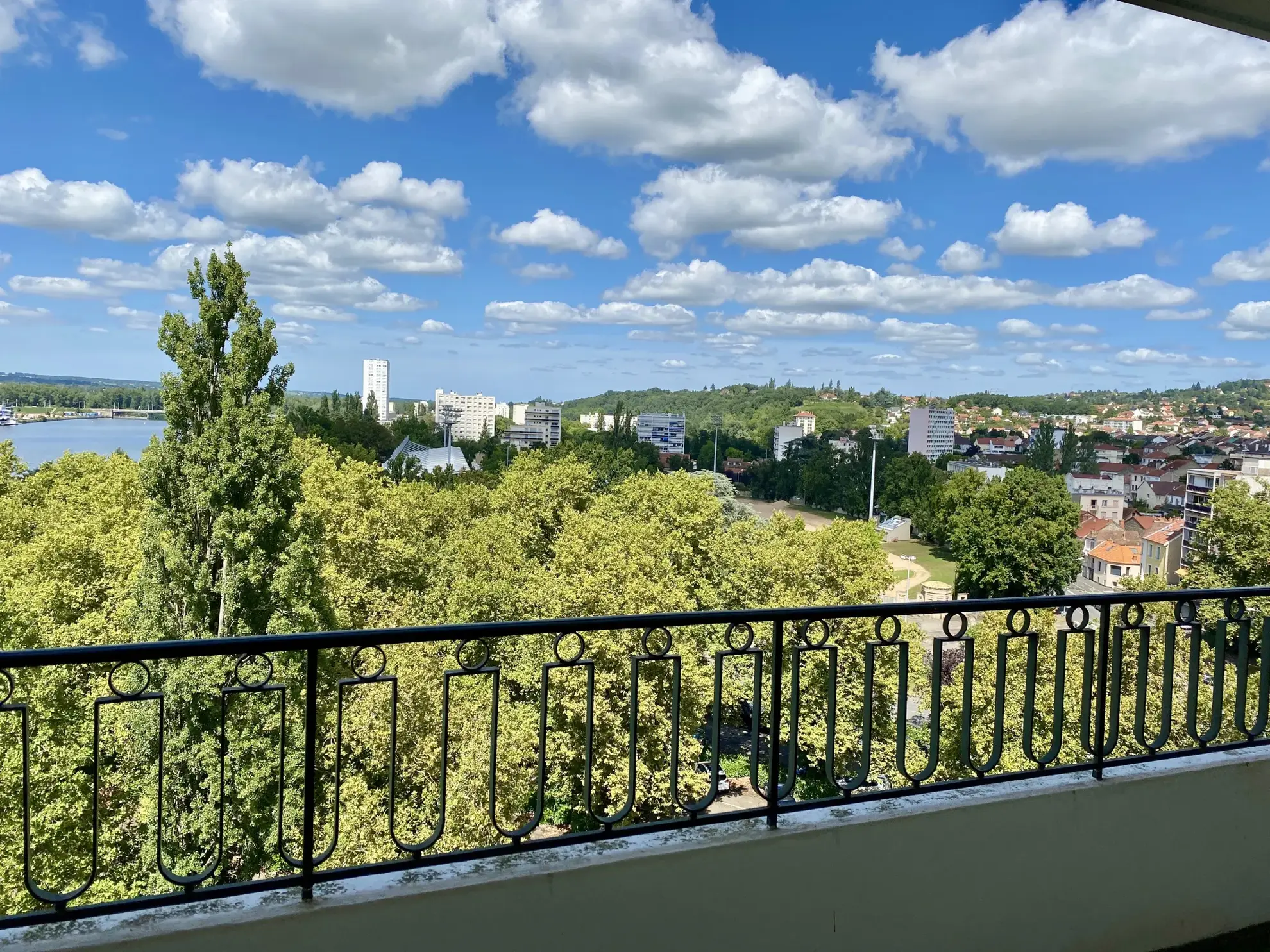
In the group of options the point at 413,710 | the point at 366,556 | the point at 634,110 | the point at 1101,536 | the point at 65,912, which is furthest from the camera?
the point at 1101,536

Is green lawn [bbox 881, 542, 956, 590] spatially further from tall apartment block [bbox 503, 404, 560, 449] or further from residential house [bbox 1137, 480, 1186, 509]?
tall apartment block [bbox 503, 404, 560, 449]

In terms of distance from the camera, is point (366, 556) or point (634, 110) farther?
point (634, 110)

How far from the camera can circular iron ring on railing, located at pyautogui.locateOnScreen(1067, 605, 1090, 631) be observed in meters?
2.38

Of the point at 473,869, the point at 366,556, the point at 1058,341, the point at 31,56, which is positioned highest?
the point at 31,56

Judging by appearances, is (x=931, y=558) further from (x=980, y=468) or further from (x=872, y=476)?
(x=872, y=476)

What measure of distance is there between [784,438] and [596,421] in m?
12.4

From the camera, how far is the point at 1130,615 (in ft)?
8.75

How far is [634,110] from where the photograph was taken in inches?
1303

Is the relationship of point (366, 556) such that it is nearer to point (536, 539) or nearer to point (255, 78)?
point (536, 539)

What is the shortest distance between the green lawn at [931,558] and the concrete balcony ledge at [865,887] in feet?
127

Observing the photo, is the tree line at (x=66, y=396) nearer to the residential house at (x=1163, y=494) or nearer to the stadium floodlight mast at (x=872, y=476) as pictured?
the residential house at (x=1163, y=494)

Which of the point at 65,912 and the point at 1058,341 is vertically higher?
the point at 1058,341

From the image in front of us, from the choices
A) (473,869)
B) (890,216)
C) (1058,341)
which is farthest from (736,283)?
(473,869)

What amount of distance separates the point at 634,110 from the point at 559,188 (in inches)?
1921
